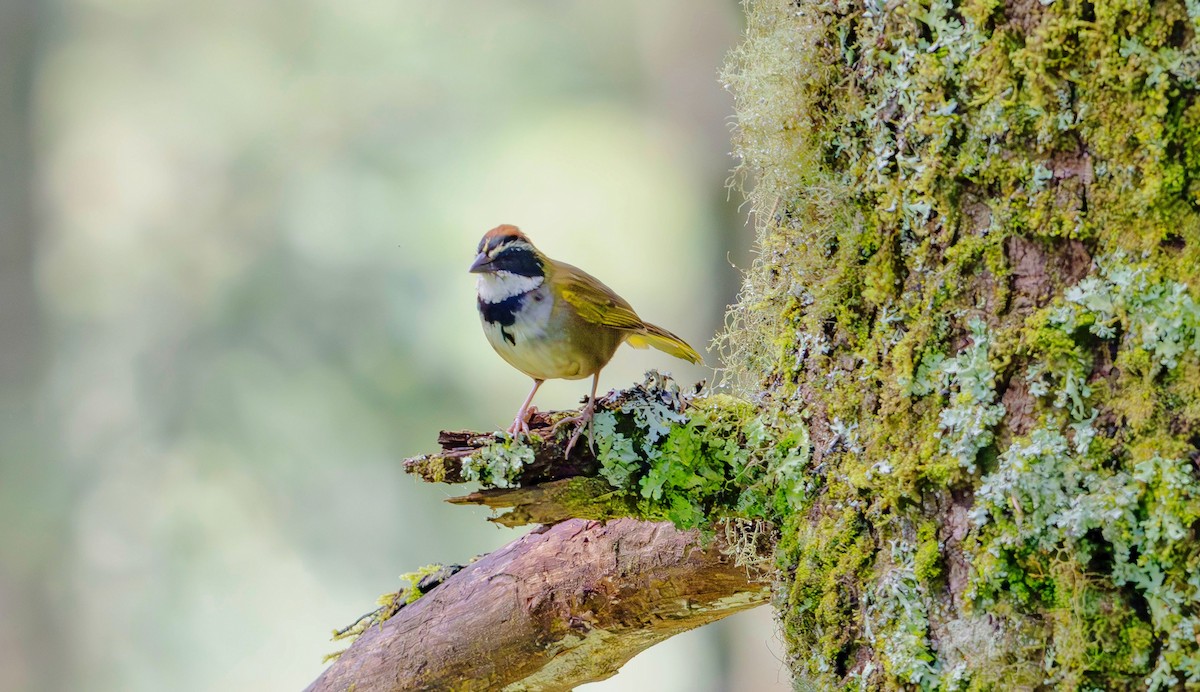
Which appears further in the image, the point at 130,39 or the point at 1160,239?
the point at 130,39

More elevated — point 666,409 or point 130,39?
point 130,39

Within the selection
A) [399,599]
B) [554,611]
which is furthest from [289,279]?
[554,611]

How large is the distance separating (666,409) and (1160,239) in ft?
3.28

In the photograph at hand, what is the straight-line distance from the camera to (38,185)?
843 cm

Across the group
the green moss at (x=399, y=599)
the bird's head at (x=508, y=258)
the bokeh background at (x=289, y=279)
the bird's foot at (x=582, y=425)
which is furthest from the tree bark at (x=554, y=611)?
the bokeh background at (x=289, y=279)

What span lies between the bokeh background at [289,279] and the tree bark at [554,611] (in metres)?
4.17

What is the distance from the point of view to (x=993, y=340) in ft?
5.16

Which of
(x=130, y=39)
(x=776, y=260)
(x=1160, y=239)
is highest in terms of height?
(x=130, y=39)

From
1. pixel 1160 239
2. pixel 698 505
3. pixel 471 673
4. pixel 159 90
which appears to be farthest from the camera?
pixel 159 90

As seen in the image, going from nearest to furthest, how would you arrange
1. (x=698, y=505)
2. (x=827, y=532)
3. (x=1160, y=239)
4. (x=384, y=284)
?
(x=1160, y=239)
(x=827, y=532)
(x=698, y=505)
(x=384, y=284)

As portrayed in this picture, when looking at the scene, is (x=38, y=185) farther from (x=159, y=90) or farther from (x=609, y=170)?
(x=609, y=170)

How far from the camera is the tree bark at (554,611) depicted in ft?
7.89

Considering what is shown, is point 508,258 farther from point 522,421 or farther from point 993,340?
point 993,340

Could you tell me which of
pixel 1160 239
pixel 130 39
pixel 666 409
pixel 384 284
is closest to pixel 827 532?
pixel 666 409
